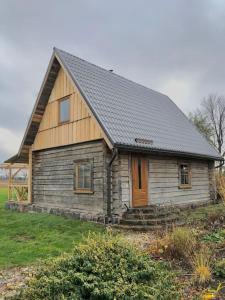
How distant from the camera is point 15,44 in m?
13.9

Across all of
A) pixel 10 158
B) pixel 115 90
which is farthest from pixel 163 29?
pixel 10 158

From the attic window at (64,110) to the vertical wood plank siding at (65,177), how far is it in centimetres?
117

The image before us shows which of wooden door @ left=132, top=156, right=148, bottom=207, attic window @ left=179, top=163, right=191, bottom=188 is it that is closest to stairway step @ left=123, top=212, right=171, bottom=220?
wooden door @ left=132, top=156, right=148, bottom=207

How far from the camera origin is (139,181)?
1167 centimetres

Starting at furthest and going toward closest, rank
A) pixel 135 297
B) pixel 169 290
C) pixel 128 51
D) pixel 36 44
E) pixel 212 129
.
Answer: pixel 212 129 < pixel 128 51 < pixel 36 44 < pixel 169 290 < pixel 135 297

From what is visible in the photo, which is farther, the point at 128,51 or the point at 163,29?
the point at 128,51

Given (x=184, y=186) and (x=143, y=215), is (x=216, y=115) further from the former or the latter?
(x=143, y=215)

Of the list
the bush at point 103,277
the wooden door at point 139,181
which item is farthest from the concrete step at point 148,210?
the bush at point 103,277

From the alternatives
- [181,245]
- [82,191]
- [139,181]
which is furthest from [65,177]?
[181,245]

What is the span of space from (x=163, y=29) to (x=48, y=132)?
6.38 m

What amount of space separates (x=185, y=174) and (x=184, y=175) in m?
0.11

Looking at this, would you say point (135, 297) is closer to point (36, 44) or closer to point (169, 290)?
point (169, 290)

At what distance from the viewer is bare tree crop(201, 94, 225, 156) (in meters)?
37.6

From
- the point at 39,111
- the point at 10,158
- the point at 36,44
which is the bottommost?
the point at 10,158
